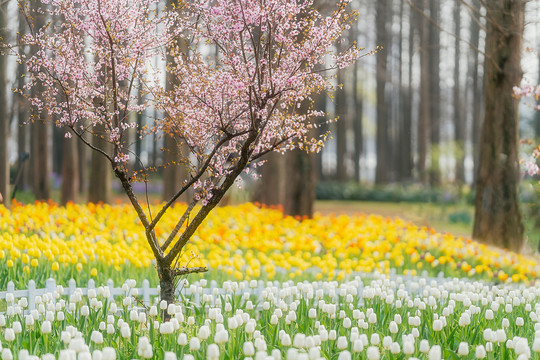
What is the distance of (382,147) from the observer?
26922 millimetres

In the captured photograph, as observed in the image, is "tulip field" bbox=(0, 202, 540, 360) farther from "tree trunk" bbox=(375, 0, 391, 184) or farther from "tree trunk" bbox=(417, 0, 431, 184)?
"tree trunk" bbox=(375, 0, 391, 184)

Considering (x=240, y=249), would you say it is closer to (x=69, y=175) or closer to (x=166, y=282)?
(x=166, y=282)

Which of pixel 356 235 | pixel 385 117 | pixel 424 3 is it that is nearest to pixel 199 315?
pixel 356 235

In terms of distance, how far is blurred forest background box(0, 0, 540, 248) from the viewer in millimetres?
11773

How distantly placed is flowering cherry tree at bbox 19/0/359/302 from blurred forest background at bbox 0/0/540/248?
17.7ft

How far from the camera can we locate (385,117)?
1064 inches

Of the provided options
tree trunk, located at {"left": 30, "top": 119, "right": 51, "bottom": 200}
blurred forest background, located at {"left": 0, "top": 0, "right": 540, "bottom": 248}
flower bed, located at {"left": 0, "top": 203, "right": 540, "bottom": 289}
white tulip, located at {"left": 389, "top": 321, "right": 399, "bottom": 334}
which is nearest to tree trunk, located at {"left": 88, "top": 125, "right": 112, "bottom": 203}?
blurred forest background, located at {"left": 0, "top": 0, "right": 540, "bottom": 248}

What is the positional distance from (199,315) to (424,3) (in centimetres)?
1858

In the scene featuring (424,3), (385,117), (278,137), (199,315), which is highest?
(424,3)

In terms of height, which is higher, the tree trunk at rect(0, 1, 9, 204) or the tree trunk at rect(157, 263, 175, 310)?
the tree trunk at rect(0, 1, 9, 204)

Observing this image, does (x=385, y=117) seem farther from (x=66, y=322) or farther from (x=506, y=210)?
(x=66, y=322)

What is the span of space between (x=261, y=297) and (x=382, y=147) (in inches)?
862

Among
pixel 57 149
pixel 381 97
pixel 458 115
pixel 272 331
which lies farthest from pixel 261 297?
pixel 458 115

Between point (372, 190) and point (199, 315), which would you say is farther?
point (372, 190)
